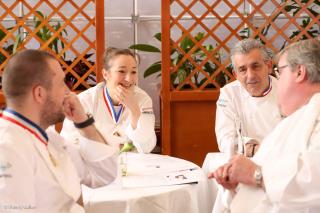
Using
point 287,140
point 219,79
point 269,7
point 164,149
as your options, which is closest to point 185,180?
point 287,140

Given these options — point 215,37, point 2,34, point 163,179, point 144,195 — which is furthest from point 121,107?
point 2,34

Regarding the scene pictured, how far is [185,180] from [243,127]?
827 mm

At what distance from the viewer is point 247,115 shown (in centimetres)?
234

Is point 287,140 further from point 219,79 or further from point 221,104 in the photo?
point 219,79

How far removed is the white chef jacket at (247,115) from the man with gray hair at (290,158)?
1.01 m

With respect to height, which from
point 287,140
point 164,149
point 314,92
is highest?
point 314,92

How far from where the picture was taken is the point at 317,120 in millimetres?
1157

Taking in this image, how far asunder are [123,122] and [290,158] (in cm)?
144

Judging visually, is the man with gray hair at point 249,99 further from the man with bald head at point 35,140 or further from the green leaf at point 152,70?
the green leaf at point 152,70

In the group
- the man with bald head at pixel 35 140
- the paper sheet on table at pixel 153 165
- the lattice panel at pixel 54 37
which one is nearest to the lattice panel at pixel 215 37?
the lattice panel at pixel 54 37

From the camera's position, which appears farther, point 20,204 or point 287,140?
point 287,140

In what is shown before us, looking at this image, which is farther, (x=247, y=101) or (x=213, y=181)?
(x=247, y=101)

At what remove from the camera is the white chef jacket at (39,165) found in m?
1.03

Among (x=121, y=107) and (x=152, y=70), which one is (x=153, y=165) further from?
(x=152, y=70)
